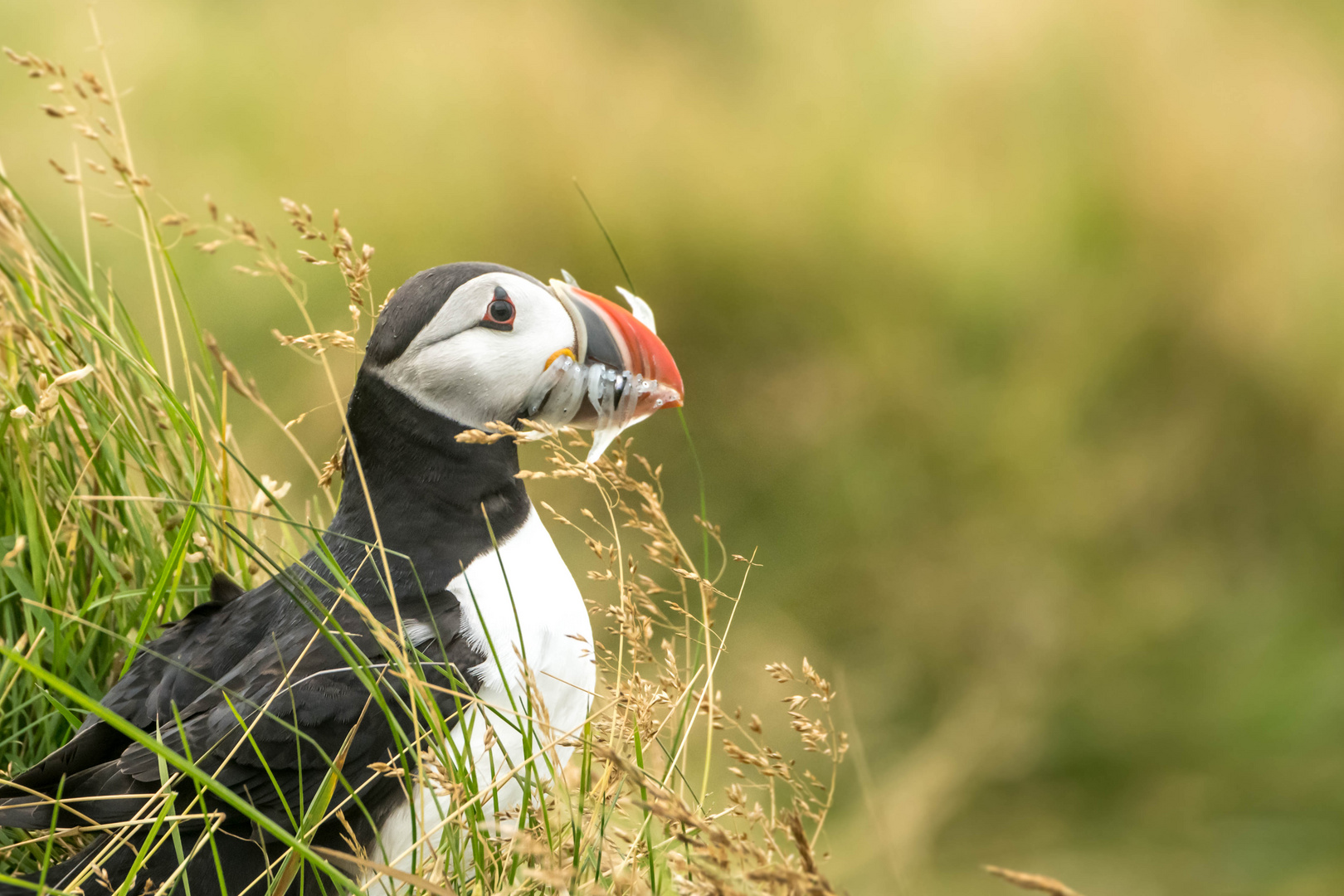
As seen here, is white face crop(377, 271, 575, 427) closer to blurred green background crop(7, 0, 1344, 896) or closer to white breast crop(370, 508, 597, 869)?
white breast crop(370, 508, 597, 869)

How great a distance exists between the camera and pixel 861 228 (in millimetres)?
6410

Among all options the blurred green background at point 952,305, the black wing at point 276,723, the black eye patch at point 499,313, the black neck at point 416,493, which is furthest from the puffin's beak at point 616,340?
the blurred green background at point 952,305

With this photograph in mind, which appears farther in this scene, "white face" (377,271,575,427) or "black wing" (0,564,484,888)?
"white face" (377,271,575,427)

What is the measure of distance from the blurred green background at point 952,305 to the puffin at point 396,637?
139 inches

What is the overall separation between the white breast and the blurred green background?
11.4ft

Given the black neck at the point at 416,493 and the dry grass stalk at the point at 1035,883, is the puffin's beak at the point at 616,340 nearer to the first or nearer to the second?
the black neck at the point at 416,493

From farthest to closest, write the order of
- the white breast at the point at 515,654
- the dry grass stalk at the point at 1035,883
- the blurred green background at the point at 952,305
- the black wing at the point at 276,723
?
the blurred green background at the point at 952,305 < the white breast at the point at 515,654 < the black wing at the point at 276,723 < the dry grass stalk at the point at 1035,883

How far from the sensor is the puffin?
5.07 feet

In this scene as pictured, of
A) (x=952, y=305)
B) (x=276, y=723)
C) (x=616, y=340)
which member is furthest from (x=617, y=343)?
(x=952, y=305)

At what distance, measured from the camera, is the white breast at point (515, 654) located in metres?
1.65

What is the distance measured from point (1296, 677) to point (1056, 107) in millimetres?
3510

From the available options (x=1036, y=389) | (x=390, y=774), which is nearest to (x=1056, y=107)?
(x=1036, y=389)

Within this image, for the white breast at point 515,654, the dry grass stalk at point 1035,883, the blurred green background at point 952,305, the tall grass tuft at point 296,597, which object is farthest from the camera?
the blurred green background at point 952,305

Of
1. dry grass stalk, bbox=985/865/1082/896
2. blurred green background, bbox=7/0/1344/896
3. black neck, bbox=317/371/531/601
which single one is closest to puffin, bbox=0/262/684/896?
black neck, bbox=317/371/531/601
